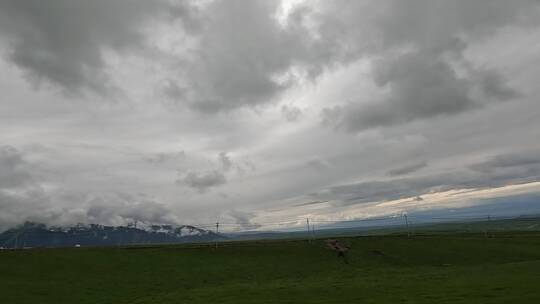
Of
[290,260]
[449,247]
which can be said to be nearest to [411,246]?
[449,247]

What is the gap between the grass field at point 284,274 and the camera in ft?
129

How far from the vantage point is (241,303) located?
3797cm

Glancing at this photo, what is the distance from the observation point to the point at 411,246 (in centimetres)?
9175

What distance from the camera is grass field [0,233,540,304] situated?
39.3 meters

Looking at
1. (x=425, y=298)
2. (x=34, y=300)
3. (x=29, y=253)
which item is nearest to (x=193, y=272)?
(x=34, y=300)

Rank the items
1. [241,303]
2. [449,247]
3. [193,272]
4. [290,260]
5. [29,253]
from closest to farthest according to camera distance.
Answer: [241,303], [193,272], [29,253], [290,260], [449,247]

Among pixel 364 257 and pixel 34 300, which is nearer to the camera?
pixel 34 300

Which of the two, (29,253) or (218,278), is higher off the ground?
(29,253)

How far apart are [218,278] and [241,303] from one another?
24.7m

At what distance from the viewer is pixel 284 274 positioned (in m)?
64.9

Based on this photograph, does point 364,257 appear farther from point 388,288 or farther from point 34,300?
point 34,300

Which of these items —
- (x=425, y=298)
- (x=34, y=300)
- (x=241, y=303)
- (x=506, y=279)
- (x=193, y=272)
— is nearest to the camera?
(x=425, y=298)

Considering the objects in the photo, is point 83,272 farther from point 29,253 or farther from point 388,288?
point 388,288

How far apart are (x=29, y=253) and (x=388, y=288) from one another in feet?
195
